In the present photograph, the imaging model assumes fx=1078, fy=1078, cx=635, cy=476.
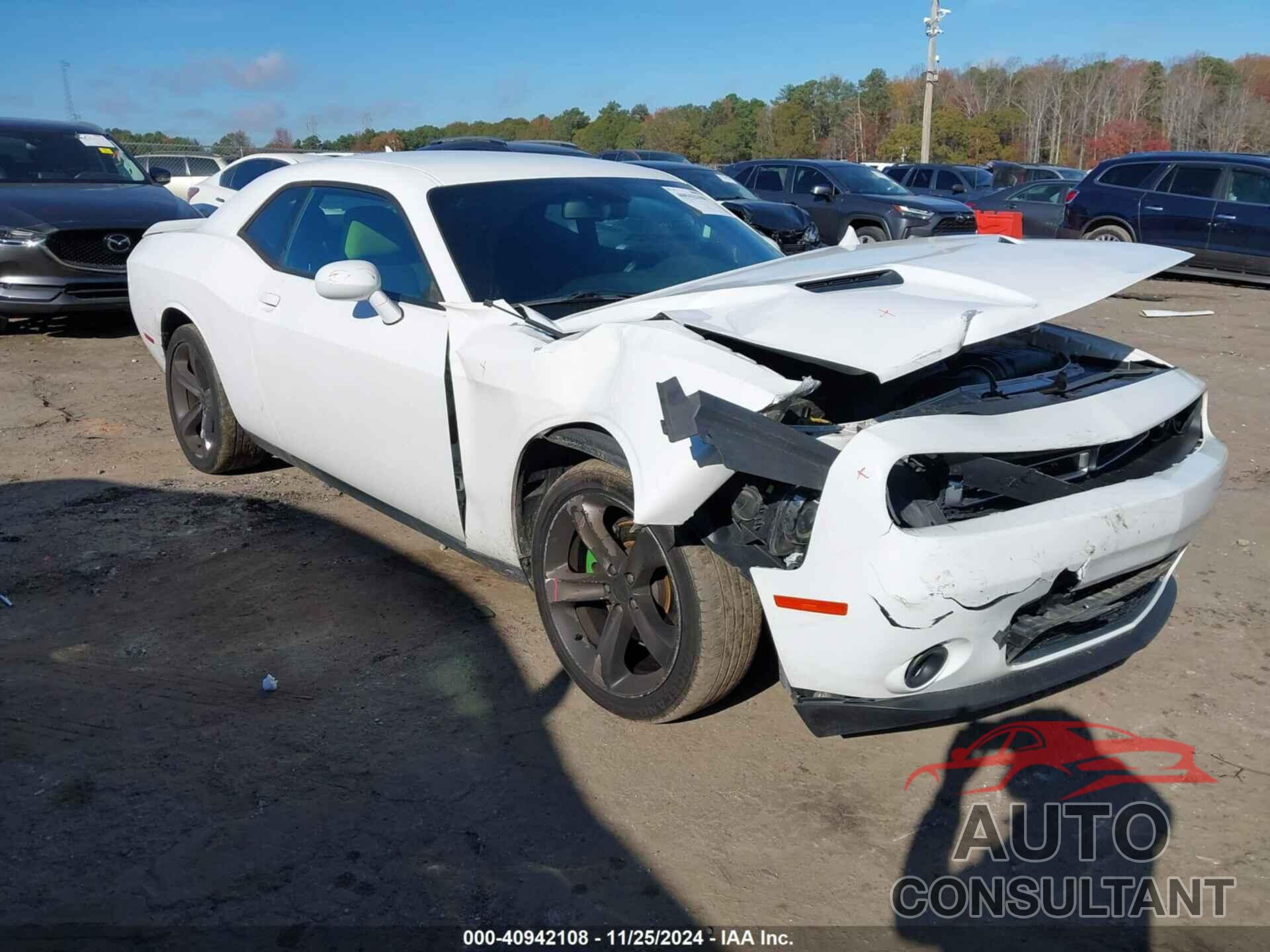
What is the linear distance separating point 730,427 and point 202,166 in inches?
940

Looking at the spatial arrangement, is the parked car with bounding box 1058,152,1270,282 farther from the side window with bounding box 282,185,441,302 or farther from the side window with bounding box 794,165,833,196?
the side window with bounding box 282,185,441,302

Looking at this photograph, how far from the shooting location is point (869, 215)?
1499 cm

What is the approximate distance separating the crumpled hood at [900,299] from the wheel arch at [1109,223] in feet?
38.1

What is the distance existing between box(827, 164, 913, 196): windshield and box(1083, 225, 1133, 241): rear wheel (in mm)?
2554

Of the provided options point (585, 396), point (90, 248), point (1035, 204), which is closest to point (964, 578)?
point (585, 396)

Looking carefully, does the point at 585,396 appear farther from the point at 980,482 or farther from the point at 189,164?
the point at 189,164

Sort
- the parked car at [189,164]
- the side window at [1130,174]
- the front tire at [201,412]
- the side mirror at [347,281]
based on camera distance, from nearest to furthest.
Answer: the side mirror at [347,281] < the front tire at [201,412] < the side window at [1130,174] < the parked car at [189,164]

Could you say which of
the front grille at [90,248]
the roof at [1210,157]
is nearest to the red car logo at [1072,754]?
the front grille at [90,248]

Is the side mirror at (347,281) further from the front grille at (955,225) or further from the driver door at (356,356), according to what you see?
the front grille at (955,225)

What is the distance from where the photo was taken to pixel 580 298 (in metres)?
3.83

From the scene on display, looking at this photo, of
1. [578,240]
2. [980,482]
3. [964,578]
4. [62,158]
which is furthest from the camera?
[62,158]

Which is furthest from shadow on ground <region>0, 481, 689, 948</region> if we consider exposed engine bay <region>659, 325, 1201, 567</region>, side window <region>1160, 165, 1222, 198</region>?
side window <region>1160, 165, 1222, 198</region>

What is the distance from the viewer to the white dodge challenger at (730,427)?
101 inches

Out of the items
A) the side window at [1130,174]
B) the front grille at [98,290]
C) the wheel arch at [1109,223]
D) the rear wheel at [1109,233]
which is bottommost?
the rear wheel at [1109,233]
